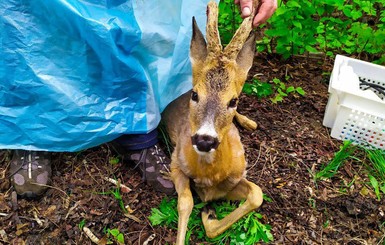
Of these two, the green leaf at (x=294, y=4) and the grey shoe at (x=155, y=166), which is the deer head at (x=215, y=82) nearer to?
the grey shoe at (x=155, y=166)

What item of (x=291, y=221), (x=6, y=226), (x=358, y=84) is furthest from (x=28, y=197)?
(x=358, y=84)

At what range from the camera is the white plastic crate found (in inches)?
127

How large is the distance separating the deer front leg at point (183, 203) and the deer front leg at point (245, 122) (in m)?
0.85

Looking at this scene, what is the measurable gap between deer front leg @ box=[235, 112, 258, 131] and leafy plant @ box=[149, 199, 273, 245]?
27.7 inches

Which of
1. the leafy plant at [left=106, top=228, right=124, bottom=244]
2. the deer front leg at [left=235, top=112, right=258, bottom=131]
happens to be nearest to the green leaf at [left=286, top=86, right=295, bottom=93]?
the deer front leg at [left=235, top=112, right=258, bottom=131]

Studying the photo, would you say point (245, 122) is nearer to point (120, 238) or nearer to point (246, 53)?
point (246, 53)

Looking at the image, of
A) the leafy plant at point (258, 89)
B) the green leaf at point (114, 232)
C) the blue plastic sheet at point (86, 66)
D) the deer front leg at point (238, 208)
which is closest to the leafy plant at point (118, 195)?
the green leaf at point (114, 232)

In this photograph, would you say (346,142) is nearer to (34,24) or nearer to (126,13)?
(126,13)

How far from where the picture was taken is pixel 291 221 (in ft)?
9.05

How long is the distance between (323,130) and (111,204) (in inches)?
62.6

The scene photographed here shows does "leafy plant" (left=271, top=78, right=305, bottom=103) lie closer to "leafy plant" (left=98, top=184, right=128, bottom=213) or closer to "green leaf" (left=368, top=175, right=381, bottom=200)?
"green leaf" (left=368, top=175, right=381, bottom=200)

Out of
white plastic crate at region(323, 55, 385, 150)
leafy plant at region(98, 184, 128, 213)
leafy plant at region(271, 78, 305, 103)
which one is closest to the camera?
leafy plant at region(98, 184, 128, 213)

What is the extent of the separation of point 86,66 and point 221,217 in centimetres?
109

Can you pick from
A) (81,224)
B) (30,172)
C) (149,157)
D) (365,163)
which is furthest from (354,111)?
(30,172)
